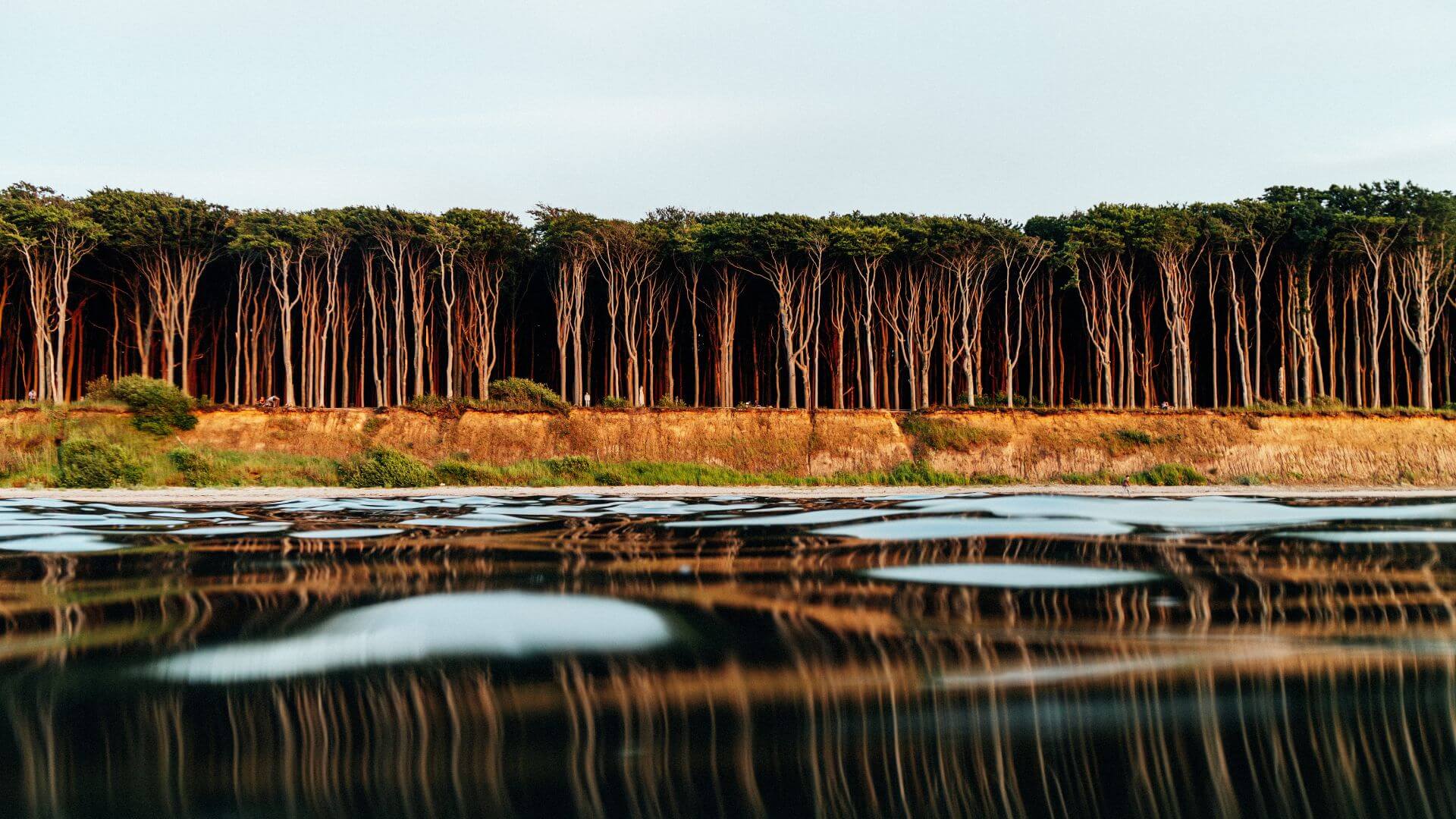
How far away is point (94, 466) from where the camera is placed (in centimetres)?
2783

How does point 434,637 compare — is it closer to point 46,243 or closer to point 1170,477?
point 1170,477

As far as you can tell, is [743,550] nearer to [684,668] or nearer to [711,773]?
[684,668]

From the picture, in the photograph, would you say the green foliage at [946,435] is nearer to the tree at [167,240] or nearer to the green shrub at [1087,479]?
the green shrub at [1087,479]

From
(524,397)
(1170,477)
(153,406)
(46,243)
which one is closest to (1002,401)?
(1170,477)

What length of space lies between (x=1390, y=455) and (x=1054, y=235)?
66.4 feet

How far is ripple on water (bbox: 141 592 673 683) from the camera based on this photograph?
444 cm

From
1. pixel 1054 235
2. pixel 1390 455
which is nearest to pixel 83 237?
pixel 1054 235

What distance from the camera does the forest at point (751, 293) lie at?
143 ft

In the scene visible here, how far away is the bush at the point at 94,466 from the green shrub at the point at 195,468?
144 cm

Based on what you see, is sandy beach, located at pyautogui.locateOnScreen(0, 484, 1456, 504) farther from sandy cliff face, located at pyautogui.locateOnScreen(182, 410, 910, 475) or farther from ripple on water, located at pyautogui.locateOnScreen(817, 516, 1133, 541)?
ripple on water, located at pyautogui.locateOnScreen(817, 516, 1133, 541)

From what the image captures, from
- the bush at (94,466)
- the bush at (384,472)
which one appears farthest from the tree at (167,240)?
the bush at (384,472)

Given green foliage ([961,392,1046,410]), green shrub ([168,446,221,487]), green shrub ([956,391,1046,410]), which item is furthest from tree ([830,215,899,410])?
green shrub ([168,446,221,487])

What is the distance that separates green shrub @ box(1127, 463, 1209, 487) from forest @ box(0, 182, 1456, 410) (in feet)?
29.3

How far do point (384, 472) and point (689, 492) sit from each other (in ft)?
38.4
